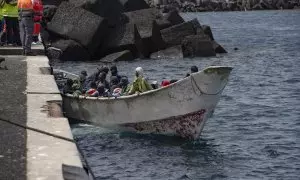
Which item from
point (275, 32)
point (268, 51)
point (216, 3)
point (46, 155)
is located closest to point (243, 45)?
point (268, 51)

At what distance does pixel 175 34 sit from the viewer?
41.7 meters

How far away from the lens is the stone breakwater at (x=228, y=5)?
115750 millimetres

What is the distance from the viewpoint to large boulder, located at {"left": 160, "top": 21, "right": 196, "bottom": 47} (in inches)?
1636

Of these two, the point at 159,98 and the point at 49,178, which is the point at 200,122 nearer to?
the point at 159,98

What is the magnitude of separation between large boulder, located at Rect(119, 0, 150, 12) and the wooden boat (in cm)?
2603

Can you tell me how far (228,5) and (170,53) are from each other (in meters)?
79.5

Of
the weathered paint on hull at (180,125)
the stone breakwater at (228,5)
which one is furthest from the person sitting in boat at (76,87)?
the stone breakwater at (228,5)

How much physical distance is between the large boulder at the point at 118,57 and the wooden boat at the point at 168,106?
1827 cm

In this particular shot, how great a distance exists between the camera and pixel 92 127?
64.8ft

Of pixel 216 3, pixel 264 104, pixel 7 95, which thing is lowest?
pixel 216 3

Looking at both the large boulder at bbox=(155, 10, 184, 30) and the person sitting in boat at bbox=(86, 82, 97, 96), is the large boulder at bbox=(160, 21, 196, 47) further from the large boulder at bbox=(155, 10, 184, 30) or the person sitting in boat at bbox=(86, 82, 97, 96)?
the person sitting in boat at bbox=(86, 82, 97, 96)

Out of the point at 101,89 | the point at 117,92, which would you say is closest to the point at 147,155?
the point at 117,92

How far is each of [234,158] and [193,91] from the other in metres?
1.96

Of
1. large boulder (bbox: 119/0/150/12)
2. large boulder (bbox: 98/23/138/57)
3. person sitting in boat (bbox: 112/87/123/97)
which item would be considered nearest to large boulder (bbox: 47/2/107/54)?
large boulder (bbox: 98/23/138/57)
